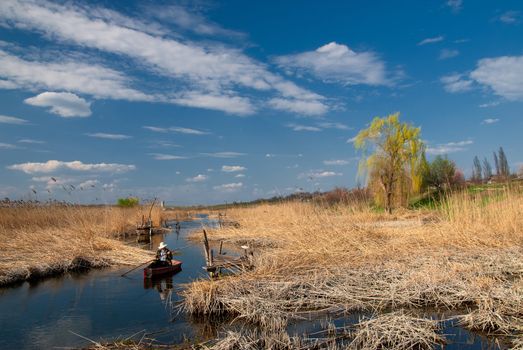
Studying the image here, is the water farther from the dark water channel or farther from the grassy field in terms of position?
the grassy field

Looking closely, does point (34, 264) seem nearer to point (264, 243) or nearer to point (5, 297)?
point (5, 297)

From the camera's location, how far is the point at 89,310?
9570 mm

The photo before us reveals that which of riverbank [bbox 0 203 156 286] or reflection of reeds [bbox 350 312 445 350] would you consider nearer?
reflection of reeds [bbox 350 312 445 350]

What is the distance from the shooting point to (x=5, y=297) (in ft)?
35.6

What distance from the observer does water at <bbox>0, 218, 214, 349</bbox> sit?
759cm

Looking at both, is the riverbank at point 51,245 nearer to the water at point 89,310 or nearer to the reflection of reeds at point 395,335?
the water at point 89,310

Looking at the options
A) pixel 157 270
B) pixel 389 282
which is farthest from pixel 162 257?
pixel 389 282

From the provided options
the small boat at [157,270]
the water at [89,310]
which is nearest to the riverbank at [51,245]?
the water at [89,310]

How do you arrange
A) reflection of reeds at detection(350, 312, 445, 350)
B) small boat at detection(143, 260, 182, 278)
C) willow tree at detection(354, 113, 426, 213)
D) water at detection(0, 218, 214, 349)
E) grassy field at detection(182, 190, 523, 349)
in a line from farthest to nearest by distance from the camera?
willow tree at detection(354, 113, 426, 213), small boat at detection(143, 260, 182, 278), water at detection(0, 218, 214, 349), grassy field at detection(182, 190, 523, 349), reflection of reeds at detection(350, 312, 445, 350)

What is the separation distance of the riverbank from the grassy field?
270 inches

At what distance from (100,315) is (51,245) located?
8.16m

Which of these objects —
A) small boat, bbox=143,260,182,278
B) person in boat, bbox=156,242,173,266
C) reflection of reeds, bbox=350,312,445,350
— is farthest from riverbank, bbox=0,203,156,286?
reflection of reeds, bbox=350,312,445,350

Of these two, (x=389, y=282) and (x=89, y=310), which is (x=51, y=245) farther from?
(x=389, y=282)

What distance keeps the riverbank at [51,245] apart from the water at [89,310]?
0.67 m
